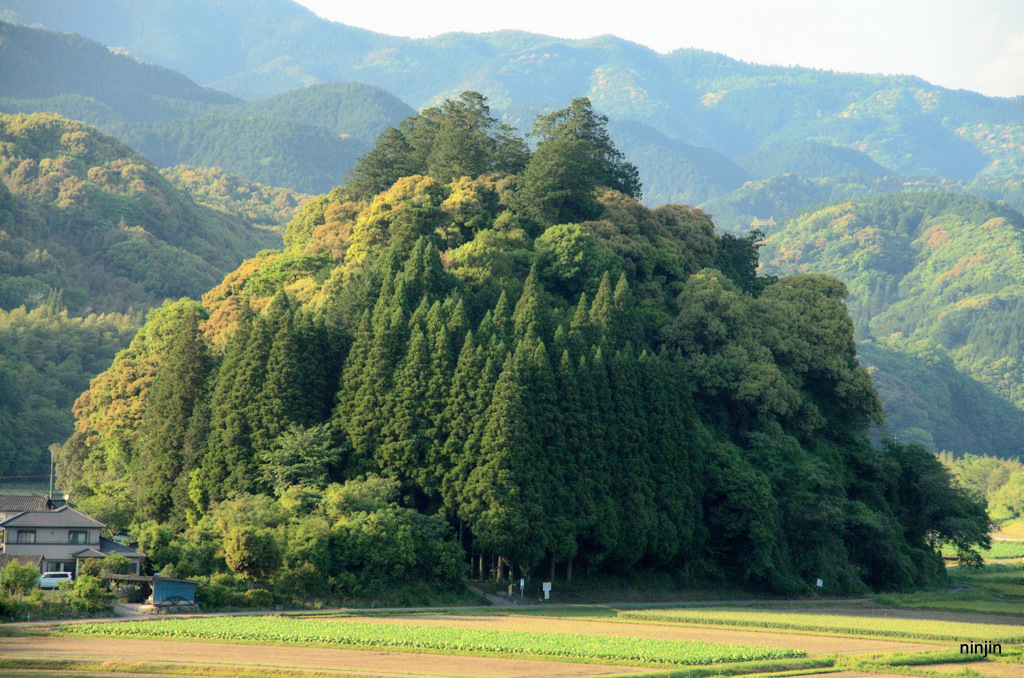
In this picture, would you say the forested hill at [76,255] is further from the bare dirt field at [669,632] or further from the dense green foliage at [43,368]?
the bare dirt field at [669,632]

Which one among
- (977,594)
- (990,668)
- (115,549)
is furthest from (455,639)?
(977,594)

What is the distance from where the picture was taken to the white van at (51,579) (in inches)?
1723

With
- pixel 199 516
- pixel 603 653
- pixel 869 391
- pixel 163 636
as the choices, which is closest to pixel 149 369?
pixel 199 516

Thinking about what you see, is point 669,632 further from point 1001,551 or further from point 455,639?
point 1001,551

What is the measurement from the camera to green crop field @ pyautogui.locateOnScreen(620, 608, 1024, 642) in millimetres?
40625

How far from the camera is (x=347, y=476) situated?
1998 inches

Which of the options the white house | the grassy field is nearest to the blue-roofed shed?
the white house

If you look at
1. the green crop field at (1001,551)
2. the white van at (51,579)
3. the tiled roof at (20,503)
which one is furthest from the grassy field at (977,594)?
the tiled roof at (20,503)

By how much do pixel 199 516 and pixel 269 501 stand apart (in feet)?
19.8

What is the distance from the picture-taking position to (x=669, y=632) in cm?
4016

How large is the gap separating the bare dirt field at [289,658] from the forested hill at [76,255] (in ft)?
227

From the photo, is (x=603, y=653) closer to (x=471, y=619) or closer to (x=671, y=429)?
(x=471, y=619)

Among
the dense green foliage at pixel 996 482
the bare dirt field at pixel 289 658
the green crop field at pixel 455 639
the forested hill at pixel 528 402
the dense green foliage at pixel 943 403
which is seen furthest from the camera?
the dense green foliage at pixel 943 403

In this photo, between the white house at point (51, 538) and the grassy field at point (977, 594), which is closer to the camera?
the white house at point (51, 538)
